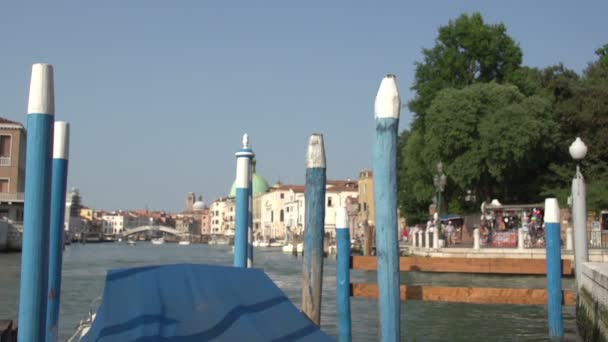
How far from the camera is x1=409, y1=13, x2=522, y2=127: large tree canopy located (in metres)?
33.9

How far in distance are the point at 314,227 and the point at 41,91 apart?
2.76m

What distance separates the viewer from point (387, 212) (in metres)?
5.20

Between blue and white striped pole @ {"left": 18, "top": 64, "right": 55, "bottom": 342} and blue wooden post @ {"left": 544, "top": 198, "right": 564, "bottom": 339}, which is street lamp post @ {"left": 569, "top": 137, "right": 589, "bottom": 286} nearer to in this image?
blue wooden post @ {"left": 544, "top": 198, "right": 564, "bottom": 339}

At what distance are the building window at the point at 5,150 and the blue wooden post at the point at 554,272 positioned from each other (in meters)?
42.7

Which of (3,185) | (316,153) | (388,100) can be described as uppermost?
(3,185)

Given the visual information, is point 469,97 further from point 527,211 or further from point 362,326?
point 362,326

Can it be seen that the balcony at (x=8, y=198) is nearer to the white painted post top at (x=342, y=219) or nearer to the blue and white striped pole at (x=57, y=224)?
the blue and white striped pole at (x=57, y=224)

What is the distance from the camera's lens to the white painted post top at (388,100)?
527cm

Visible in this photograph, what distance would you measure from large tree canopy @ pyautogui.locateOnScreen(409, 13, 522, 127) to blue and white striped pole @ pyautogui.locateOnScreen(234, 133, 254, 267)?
27.3 metres

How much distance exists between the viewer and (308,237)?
631 cm

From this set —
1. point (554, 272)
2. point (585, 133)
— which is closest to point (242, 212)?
point (554, 272)

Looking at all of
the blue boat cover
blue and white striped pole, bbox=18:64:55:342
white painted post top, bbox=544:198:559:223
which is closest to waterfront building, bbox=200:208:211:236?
white painted post top, bbox=544:198:559:223

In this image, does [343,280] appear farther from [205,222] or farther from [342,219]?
[205,222]

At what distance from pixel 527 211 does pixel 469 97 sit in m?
5.45
